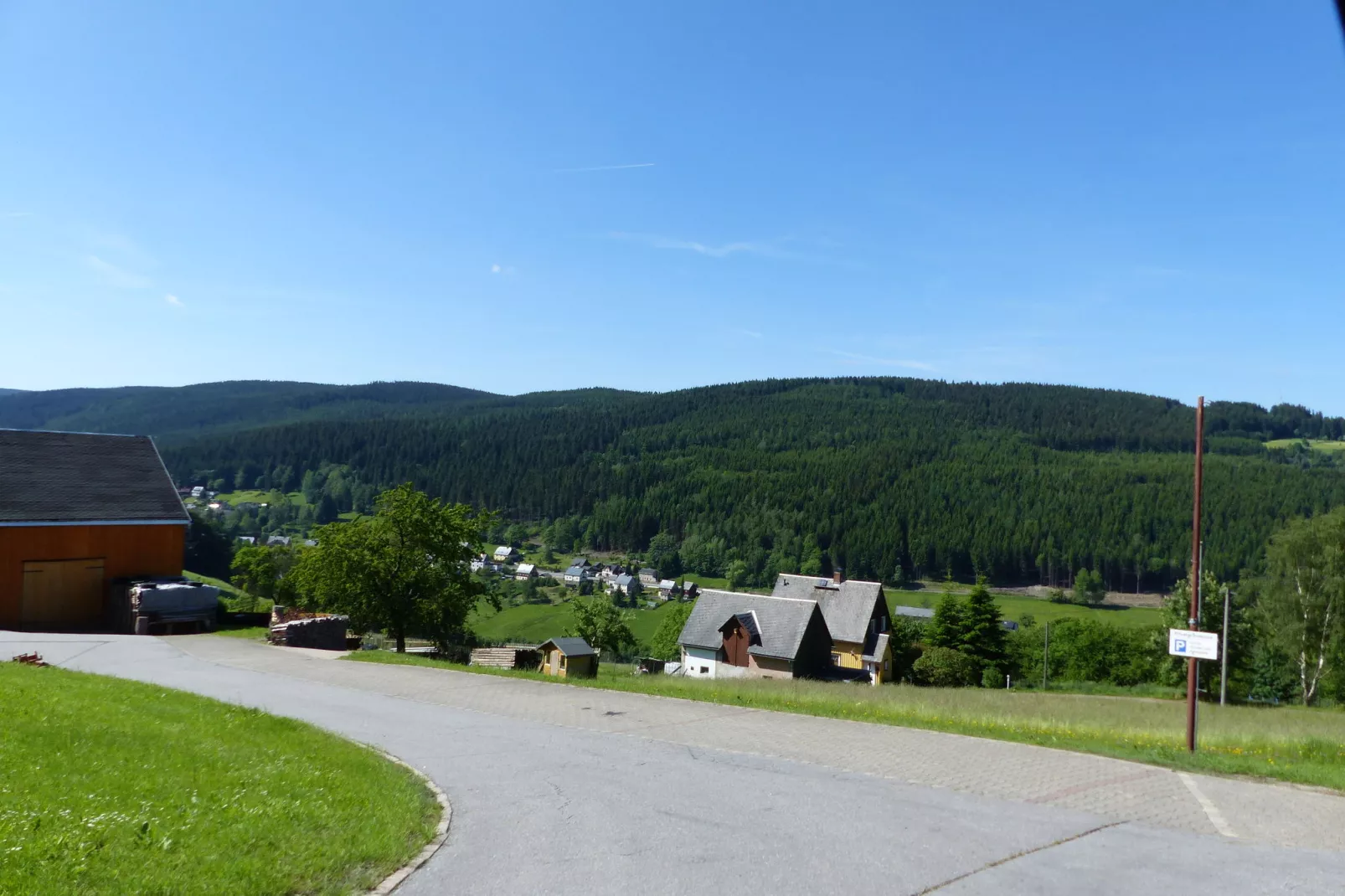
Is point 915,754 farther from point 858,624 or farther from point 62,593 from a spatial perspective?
point 858,624

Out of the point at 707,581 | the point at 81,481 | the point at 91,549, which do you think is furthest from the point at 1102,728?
the point at 707,581

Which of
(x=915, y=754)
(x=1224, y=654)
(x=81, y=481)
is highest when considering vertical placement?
(x=81, y=481)

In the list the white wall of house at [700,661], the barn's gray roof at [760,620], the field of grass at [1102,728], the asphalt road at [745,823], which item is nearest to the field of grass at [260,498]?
the white wall of house at [700,661]

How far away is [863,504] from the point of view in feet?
553

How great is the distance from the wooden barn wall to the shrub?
139ft

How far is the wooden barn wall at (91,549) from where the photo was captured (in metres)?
26.2

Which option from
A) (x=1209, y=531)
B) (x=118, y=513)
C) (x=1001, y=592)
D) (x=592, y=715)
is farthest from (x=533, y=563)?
(x=592, y=715)

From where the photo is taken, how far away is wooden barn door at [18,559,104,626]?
26.7m

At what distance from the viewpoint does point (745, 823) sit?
9.11m

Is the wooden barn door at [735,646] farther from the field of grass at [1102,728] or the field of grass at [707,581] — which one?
the field of grass at [707,581]

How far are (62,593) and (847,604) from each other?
4251cm

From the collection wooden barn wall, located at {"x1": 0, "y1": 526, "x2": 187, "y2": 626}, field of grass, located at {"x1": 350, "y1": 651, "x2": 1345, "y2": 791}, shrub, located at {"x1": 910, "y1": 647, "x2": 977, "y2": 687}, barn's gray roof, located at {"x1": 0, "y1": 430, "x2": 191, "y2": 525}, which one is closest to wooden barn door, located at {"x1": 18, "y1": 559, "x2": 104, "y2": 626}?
wooden barn wall, located at {"x1": 0, "y1": 526, "x2": 187, "y2": 626}

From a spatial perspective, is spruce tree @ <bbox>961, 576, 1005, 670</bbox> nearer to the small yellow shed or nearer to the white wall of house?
the white wall of house

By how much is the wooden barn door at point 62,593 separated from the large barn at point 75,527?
0.02m
